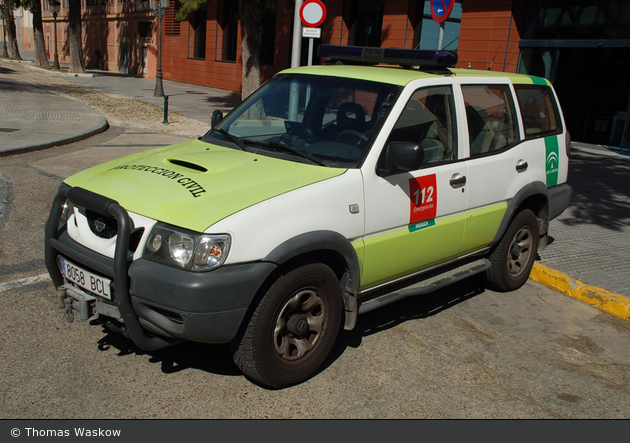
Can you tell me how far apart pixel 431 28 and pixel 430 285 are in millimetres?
14990

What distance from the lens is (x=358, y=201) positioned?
3.62 m

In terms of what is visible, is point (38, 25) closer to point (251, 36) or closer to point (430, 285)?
point (251, 36)

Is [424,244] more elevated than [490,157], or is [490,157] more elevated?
[490,157]

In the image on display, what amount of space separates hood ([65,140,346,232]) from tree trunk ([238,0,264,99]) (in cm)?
1285

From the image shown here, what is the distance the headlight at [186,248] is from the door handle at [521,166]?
303 cm

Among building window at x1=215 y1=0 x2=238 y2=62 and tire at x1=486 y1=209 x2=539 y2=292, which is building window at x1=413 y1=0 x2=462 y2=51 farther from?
tire at x1=486 y1=209 x2=539 y2=292

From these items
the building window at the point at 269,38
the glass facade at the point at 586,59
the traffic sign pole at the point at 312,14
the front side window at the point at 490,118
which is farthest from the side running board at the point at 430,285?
the building window at the point at 269,38

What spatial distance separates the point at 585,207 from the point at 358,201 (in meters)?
6.40

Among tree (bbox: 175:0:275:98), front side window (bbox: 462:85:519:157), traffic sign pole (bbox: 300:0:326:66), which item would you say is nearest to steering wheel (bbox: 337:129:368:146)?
front side window (bbox: 462:85:519:157)

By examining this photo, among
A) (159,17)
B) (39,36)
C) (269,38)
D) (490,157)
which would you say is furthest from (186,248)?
(39,36)

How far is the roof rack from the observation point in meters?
4.31

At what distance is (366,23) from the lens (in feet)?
65.8

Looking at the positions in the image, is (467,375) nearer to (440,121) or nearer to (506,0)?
(440,121)

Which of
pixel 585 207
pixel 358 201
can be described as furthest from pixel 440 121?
pixel 585 207
